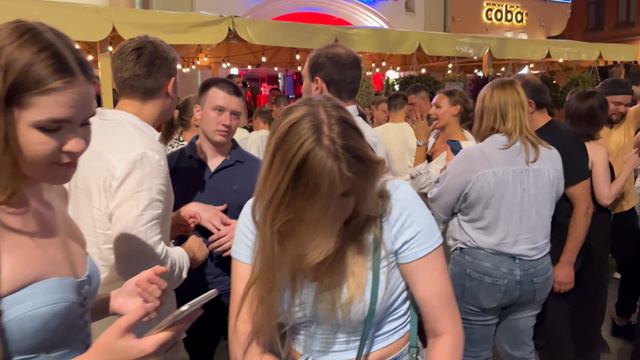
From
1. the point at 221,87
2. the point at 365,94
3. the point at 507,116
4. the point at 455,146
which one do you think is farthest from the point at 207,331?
the point at 365,94

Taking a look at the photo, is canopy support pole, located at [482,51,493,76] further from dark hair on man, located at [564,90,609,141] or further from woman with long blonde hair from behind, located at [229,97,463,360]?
woman with long blonde hair from behind, located at [229,97,463,360]

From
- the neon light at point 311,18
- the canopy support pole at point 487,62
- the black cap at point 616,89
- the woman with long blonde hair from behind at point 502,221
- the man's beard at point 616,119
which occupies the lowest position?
the woman with long blonde hair from behind at point 502,221

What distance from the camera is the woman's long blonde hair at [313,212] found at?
134 centimetres

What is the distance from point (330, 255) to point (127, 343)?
54cm

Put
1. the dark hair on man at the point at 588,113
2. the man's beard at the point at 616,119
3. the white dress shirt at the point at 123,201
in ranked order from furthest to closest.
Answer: the man's beard at the point at 616,119 → the dark hair on man at the point at 588,113 → the white dress shirt at the point at 123,201

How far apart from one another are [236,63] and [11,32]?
29.3 ft

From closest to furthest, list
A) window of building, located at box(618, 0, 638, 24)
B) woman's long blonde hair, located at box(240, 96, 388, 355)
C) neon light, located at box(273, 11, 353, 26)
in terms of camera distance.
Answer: woman's long blonde hair, located at box(240, 96, 388, 355) < neon light, located at box(273, 11, 353, 26) < window of building, located at box(618, 0, 638, 24)

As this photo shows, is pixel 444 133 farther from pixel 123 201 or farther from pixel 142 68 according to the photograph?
pixel 123 201

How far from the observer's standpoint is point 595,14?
29812mm

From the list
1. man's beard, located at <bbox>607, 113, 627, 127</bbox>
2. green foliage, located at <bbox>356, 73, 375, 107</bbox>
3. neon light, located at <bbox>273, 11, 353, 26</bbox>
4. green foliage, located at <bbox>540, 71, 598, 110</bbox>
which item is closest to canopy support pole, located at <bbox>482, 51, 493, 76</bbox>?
green foliage, located at <bbox>540, 71, 598, 110</bbox>

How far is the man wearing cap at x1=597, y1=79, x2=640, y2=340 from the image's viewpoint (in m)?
4.07

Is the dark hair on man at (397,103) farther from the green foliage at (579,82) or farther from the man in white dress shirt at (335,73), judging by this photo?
the green foliage at (579,82)

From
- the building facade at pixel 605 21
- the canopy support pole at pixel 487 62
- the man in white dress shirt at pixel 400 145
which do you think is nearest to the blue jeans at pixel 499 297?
the man in white dress shirt at pixel 400 145

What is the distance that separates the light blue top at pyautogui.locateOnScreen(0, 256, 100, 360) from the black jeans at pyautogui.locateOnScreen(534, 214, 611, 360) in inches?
102
